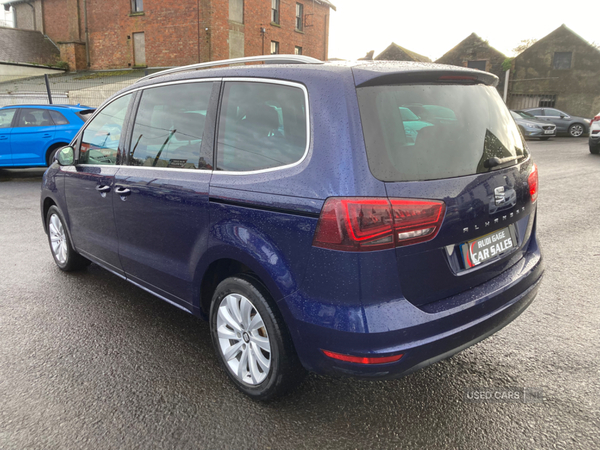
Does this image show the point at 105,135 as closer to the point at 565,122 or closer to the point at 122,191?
the point at 122,191

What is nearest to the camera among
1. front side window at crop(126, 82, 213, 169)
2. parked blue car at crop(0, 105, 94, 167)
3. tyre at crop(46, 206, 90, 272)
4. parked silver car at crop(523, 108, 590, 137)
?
front side window at crop(126, 82, 213, 169)

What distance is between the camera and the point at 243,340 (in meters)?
2.77

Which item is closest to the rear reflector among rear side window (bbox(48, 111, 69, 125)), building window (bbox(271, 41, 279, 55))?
rear side window (bbox(48, 111, 69, 125))

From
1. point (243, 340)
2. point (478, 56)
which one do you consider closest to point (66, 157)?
point (243, 340)

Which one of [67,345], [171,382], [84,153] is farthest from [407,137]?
[84,153]

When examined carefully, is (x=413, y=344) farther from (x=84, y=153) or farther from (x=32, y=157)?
(x=32, y=157)

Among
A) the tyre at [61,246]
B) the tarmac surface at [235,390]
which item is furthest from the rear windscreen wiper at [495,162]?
the tyre at [61,246]

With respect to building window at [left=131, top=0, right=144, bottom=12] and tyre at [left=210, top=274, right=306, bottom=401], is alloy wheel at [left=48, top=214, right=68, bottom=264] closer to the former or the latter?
tyre at [left=210, top=274, right=306, bottom=401]

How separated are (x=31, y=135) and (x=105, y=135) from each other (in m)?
8.70

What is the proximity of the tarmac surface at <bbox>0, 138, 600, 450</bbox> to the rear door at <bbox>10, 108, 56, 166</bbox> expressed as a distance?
809 cm

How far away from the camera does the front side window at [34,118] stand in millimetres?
11273

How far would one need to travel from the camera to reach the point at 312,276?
7.38 ft

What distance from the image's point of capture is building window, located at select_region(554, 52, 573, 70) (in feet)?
122

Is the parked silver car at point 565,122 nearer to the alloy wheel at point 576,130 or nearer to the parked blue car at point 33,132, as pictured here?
the alloy wheel at point 576,130
